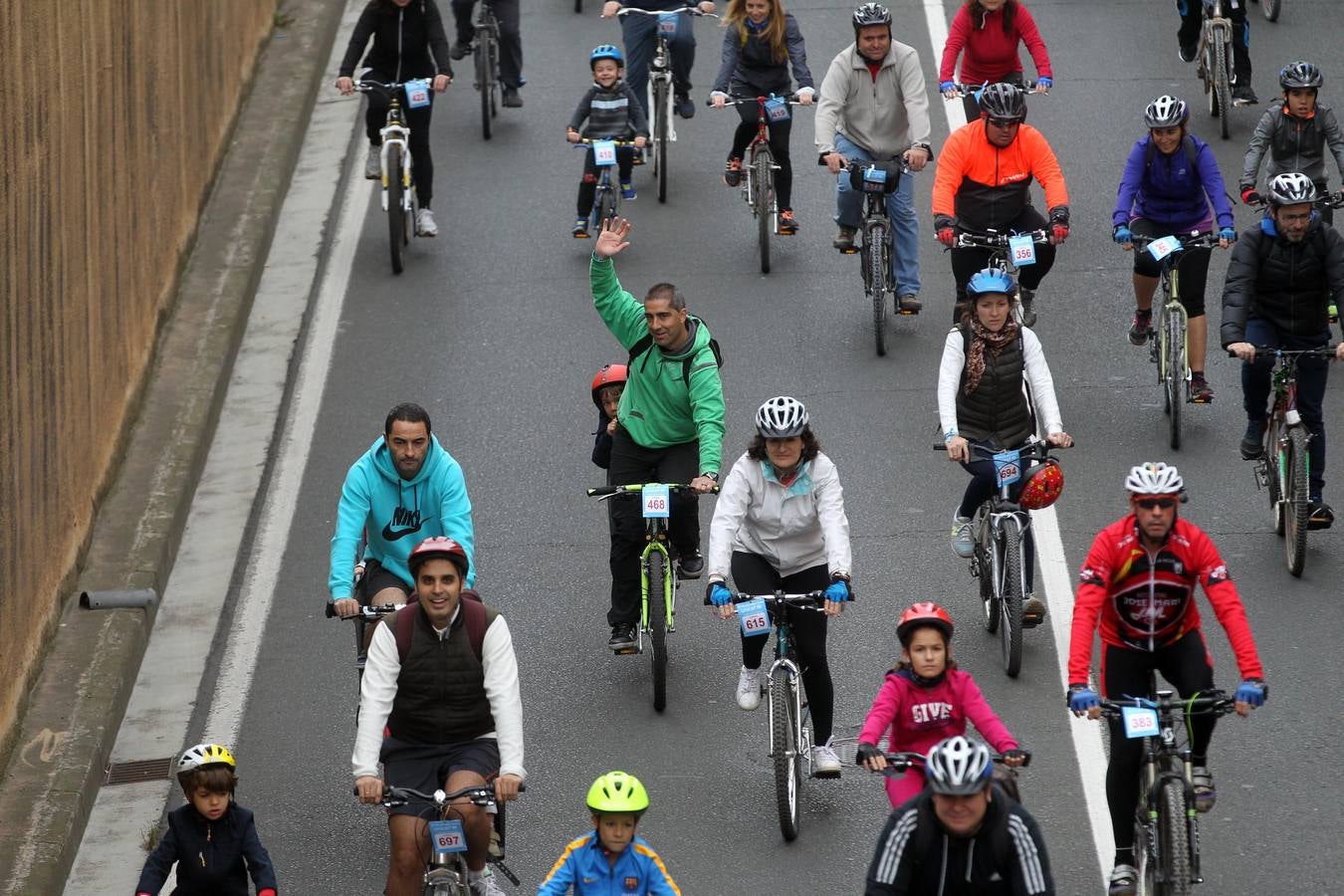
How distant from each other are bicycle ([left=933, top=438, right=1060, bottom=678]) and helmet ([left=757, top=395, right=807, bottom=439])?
1.52 meters

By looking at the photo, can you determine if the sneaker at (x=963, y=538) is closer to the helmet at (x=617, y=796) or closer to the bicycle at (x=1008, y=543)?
the bicycle at (x=1008, y=543)

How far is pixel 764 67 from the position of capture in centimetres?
1795

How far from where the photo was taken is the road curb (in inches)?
436

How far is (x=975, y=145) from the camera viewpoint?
48.6ft

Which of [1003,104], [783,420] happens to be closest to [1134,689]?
[783,420]

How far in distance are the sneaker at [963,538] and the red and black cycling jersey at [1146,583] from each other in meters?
2.80

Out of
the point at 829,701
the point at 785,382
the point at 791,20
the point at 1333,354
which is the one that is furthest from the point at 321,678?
the point at 791,20

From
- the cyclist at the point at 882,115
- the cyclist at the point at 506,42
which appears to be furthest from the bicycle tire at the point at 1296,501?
the cyclist at the point at 506,42

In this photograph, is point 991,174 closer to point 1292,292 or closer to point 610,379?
point 1292,292

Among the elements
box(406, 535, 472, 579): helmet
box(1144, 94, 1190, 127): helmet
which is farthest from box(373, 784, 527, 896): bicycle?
box(1144, 94, 1190, 127): helmet

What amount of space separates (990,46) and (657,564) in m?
7.44

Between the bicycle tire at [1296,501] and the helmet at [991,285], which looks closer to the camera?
the helmet at [991,285]

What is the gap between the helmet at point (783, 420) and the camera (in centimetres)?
1037

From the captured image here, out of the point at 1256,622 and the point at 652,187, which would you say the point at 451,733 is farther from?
the point at 652,187
